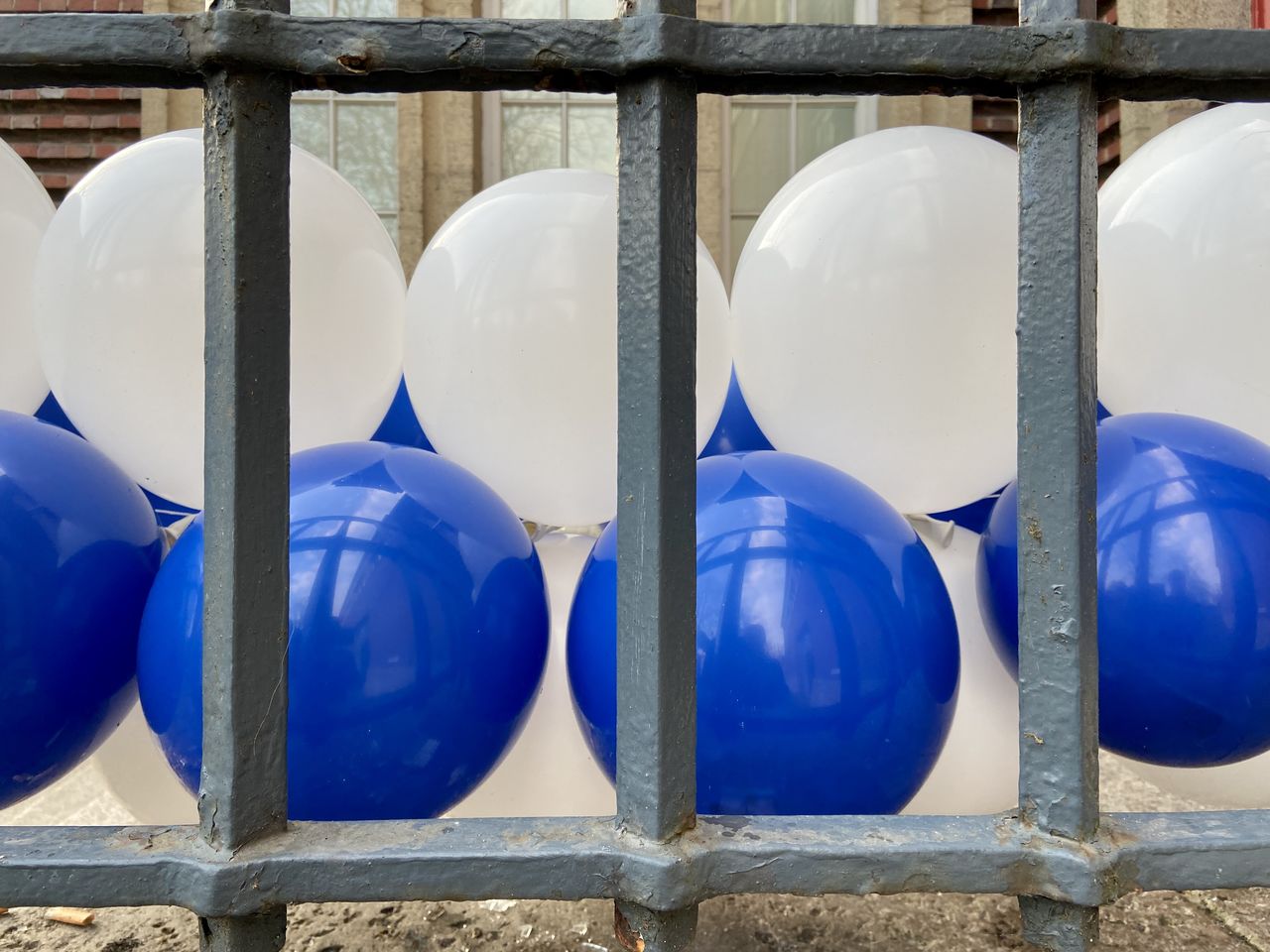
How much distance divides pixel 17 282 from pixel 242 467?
134cm

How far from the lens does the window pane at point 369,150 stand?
15.7 ft

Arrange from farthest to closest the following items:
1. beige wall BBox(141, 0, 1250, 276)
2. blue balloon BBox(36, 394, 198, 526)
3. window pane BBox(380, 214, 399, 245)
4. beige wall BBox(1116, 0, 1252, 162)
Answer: window pane BBox(380, 214, 399, 245)
beige wall BBox(141, 0, 1250, 276)
beige wall BBox(1116, 0, 1252, 162)
blue balloon BBox(36, 394, 198, 526)

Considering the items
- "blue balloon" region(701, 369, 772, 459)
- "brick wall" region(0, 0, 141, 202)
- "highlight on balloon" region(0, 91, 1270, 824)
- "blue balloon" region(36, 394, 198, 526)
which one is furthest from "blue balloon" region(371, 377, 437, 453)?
"brick wall" region(0, 0, 141, 202)

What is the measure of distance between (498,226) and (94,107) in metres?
3.86

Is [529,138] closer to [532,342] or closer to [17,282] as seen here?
[17,282]

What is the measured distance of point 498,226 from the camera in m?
1.75

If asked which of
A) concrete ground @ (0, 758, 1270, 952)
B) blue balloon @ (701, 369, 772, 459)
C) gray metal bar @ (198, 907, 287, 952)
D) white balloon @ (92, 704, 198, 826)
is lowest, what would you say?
concrete ground @ (0, 758, 1270, 952)

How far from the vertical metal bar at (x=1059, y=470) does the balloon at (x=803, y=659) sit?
1.07 feet

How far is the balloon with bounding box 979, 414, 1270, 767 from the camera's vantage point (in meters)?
1.28

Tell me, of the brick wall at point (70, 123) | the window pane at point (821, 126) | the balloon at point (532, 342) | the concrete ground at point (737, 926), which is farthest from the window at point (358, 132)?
the concrete ground at point (737, 926)

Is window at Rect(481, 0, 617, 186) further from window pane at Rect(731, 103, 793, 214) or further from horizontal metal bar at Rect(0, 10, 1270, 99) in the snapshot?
horizontal metal bar at Rect(0, 10, 1270, 99)

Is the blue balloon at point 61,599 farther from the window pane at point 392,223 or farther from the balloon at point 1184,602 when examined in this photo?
the window pane at point 392,223

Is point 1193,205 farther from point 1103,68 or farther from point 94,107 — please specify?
point 94,107

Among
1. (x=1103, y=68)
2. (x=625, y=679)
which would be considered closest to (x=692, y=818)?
(x=625, y=679)
